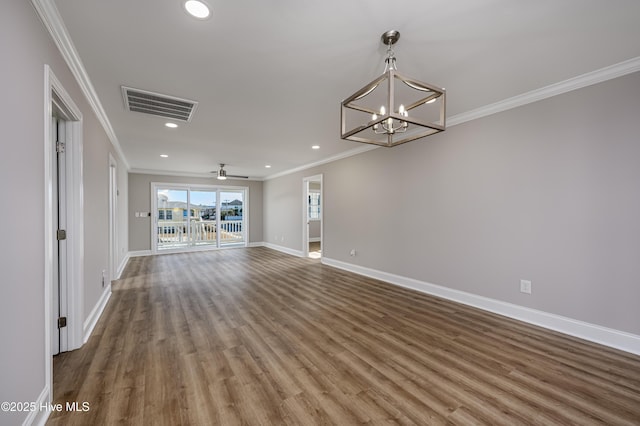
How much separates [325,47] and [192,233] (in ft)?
25.4

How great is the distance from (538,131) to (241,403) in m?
3.74

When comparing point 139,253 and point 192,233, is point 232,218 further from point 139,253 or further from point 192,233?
point 139,253

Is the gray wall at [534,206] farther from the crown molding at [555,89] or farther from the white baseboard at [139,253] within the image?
the white baseboard at [139,253]

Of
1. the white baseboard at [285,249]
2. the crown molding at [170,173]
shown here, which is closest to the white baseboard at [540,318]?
the white baseboard at [285,249]

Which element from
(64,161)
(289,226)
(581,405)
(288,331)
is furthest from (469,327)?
(289,226)

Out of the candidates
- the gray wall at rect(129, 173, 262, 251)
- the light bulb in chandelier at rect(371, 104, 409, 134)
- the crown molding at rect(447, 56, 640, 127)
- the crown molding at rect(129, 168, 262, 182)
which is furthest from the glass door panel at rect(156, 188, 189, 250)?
the crown molding at rect(447, 56, 640, 127)

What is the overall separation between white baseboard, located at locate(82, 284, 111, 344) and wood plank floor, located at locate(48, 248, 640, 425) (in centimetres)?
7

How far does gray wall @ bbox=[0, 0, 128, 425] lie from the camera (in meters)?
1.18

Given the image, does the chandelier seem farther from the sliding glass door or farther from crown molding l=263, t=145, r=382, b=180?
the sliding glass door

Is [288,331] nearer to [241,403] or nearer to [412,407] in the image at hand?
[241,403]

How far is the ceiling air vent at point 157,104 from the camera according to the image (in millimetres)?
2730

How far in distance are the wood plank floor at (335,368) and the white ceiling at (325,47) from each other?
249 centimetres

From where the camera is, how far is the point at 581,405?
1670 millimetres

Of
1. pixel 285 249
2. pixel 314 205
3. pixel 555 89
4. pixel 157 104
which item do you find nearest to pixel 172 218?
pixel 285 249
